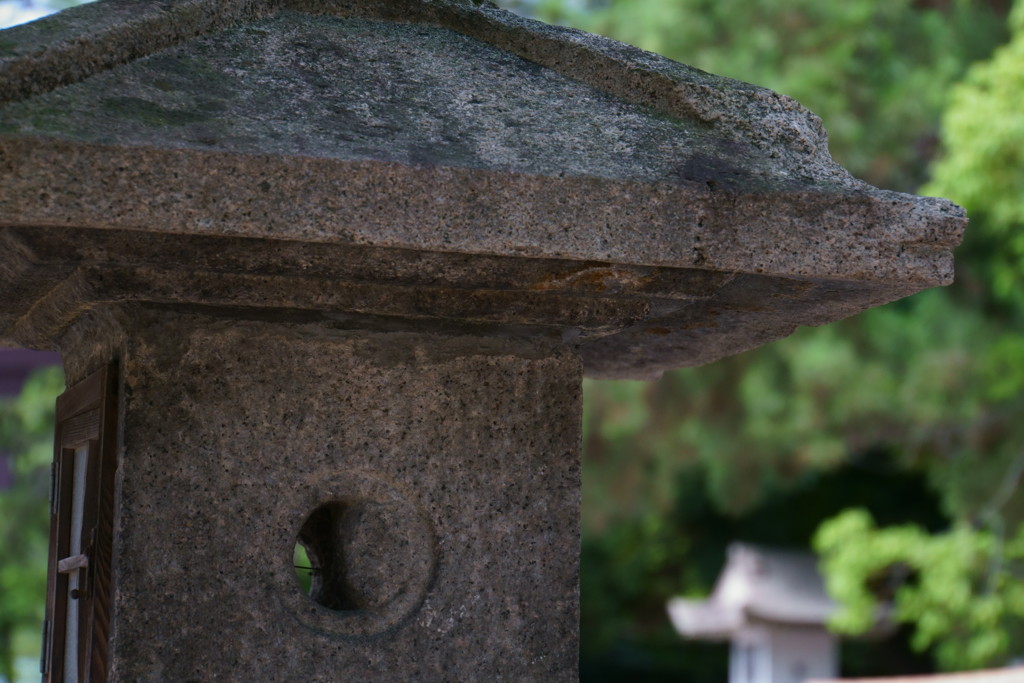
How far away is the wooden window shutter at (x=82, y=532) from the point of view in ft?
5.04

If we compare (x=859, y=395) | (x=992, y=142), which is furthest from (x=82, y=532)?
(x=859, y=395)

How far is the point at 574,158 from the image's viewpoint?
4.75ft

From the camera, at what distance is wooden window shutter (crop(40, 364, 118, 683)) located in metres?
1.54

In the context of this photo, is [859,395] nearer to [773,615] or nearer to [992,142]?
[992,142]

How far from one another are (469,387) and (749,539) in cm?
1046

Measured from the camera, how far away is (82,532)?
168 cm

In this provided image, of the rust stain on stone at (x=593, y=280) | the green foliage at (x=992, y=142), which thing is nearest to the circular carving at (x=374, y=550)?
the rust stain on stone at (x=593, y=280)

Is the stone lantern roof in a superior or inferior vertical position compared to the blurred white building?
superior

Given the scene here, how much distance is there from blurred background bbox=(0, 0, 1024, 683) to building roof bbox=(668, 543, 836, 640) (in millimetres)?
1786

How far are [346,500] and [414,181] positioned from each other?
1.58 feet

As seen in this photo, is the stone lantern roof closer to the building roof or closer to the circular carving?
the circular carving

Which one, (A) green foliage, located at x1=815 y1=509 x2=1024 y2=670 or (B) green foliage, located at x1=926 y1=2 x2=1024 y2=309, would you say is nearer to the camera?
(B) green foliage, located at x1=926 y1=2 x2=1024 y2=309

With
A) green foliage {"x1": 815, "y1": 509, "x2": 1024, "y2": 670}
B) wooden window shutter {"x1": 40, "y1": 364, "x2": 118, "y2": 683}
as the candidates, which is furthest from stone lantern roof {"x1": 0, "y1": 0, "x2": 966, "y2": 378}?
green foliage {"x1": 815, "y1": 509, "x2": 1024, "y2": 670}

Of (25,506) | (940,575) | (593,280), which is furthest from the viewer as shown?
(25,506)
